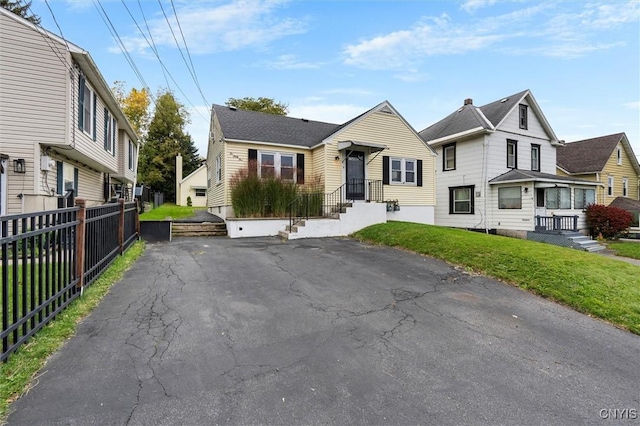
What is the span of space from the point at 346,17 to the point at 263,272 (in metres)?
9.46

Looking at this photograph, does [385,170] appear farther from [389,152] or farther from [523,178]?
[523,178]

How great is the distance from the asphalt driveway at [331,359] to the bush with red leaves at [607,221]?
15.9m

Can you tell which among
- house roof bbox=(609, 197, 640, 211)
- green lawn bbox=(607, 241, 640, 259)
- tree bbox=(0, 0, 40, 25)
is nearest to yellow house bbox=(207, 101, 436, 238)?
Answer: green lawn bbox=(607, 241, 640, 259)

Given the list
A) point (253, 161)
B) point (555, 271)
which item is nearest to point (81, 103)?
point (253, 161)

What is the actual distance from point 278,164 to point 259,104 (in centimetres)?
2505

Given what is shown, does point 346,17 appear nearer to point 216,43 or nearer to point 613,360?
point 216,43

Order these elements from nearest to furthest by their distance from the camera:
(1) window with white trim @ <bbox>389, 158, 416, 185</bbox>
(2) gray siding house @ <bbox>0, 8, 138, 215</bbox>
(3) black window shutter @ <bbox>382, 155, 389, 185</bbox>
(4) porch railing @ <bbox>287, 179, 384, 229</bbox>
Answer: (2) gray siding house @ <bbox>0, 8, 138, 215</bbox> → (4) porch railing @ <bbox>287, 179, 384, 229</bbox> → (3) black window shutter @ <bbox>382, 155, 389, 185</bbox> → (1) window with white trim @ <bbox>389, 158, 416, 185</bbox>

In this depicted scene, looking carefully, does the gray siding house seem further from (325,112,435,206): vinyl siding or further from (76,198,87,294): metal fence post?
(325,112,435,206): vinyl siding

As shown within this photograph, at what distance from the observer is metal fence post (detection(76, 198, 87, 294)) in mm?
4355

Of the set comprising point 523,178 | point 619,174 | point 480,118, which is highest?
point 480,118

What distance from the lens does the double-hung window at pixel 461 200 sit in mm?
18109

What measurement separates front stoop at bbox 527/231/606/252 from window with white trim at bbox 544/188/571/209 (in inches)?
93.0

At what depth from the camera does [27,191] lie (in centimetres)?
893

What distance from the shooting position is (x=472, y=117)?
18094 millimetres
